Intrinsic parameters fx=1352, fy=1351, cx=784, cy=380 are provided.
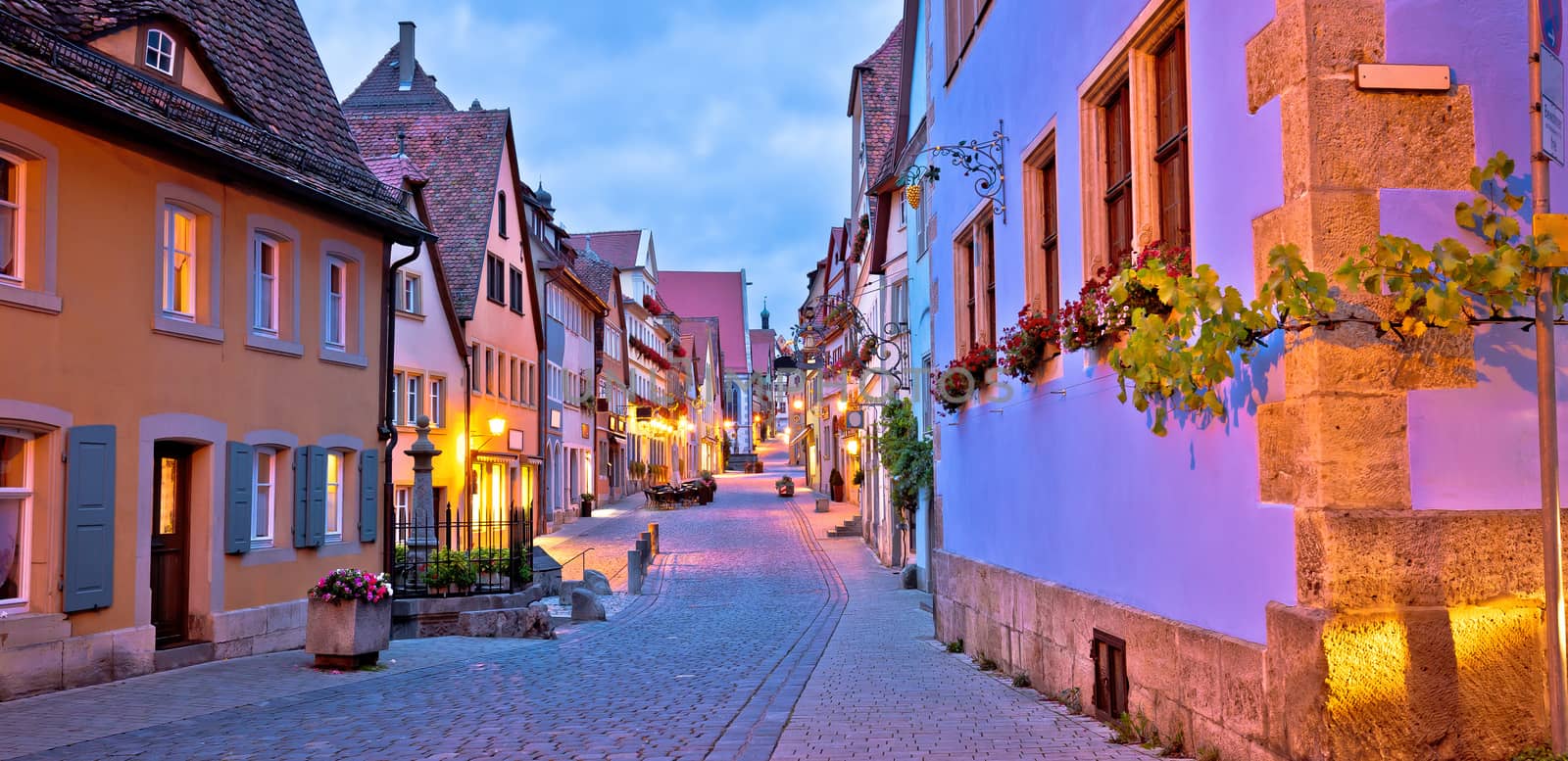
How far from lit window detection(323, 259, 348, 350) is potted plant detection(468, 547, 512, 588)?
347cm

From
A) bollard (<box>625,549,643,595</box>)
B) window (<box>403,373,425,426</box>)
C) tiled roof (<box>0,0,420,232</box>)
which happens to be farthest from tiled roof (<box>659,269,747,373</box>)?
tiled roof (<box>0,0,420,232</box>)

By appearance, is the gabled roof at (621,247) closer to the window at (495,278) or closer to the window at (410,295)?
the window at (495,278)

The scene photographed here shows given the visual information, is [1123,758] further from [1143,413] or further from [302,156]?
[302,156]

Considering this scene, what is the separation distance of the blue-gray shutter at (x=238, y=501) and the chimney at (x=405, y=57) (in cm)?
2702

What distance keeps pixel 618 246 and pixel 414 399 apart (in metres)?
44.4

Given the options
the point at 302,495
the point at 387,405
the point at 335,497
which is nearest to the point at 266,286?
the point at 302,495

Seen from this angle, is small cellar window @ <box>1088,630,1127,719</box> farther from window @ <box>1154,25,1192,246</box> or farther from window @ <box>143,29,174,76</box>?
window @ <box>143,29,174,76</box>

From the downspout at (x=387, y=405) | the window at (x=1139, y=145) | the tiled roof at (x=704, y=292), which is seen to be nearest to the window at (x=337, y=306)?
the downspout at (x=387, y=405)

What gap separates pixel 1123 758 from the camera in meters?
6.83

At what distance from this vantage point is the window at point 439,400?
29.8 m

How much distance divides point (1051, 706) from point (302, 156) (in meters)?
10.8

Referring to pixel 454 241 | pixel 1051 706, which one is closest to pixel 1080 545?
pixel 1051 706

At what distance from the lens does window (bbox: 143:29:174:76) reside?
45.0 ft

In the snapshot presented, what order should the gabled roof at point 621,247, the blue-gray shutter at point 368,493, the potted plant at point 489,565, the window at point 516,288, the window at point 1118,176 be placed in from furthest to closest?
the gabled roof at point 621,247 < the window at point 516,288 < the potted plant at point 489,565 < the blue-gray shutter at point 368,493 < the window at point 1118,176
